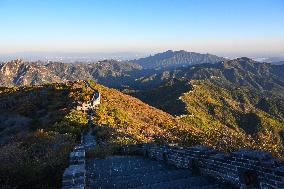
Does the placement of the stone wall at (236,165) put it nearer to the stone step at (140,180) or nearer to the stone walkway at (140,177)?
the stone walkway at (140,177)

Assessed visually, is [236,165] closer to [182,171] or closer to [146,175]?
[182,171]

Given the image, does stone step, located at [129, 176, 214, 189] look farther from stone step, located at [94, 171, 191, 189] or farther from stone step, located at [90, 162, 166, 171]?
stone step, located at [90, 162, 166, 171]

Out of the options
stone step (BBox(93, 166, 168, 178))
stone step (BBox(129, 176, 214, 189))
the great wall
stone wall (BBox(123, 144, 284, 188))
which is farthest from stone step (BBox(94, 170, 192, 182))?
stone step (BBox(129, 176, 214, 189))

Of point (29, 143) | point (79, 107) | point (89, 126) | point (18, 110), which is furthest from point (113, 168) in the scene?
point (18, 110)

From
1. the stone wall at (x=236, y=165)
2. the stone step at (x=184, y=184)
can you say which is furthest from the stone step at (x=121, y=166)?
the stone step at (x=184, y=184)

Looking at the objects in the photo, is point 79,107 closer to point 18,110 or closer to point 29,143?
point 18,110

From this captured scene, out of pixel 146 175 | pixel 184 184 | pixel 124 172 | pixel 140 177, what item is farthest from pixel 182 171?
pixel 184 184

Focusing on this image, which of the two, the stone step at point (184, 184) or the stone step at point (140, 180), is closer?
the stone step at point (184, 184)
